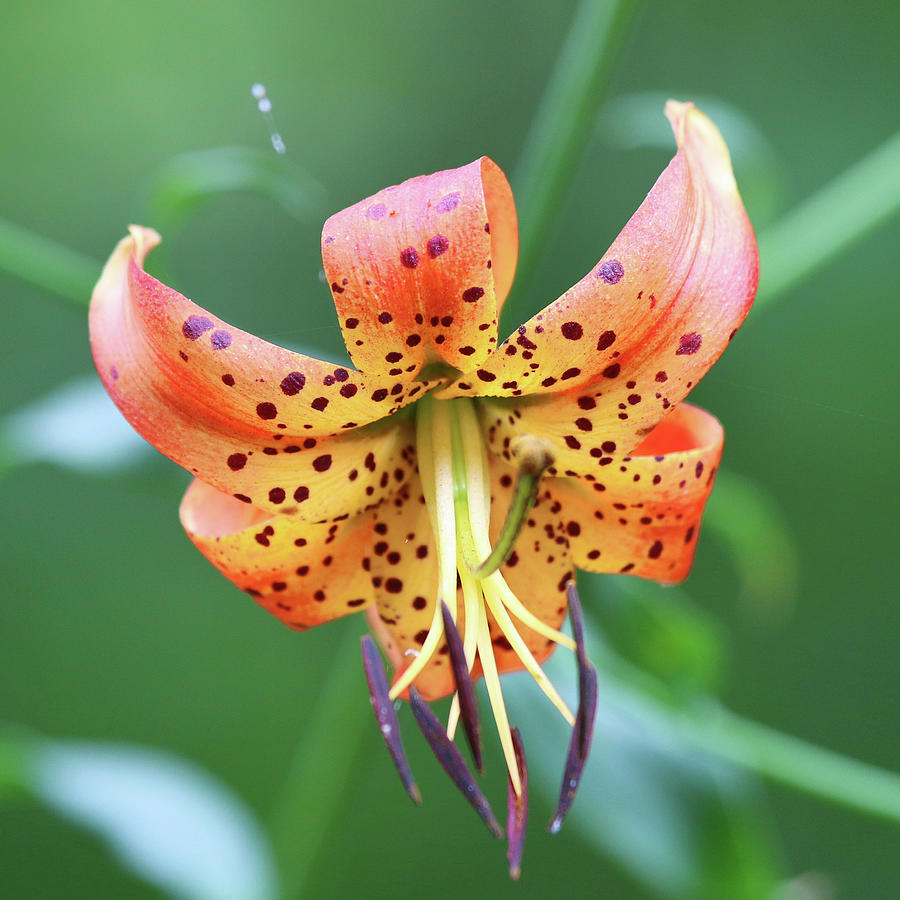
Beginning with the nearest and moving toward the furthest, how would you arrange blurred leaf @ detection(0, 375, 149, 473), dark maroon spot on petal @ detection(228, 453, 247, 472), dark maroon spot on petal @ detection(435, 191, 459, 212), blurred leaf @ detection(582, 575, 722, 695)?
dark maroon spot on petal @ detection(435, 191, 459, 212) < dark maroon spot on petal @ detection(228, 453, 247, 472) < blurred leaf @ detection(0, 375, 149, 473) < blurred leaf @ detection(582, 575, 722, 695)

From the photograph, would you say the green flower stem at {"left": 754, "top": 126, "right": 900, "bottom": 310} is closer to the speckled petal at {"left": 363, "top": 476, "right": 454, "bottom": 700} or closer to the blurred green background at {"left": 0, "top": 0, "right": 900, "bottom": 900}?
the speckled petal at {"left": 363, "top": 476, "right": 454, "bottom": 700}

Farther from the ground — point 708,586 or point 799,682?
point 708,586

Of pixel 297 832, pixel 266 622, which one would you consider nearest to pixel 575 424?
pixel 297 832

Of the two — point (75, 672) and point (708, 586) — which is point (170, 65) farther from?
point (708, 586)

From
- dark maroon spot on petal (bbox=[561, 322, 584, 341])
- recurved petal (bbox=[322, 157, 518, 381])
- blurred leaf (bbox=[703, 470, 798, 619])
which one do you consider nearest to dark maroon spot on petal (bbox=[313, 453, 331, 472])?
recurved petal (bbox=[322, 157, 518, 381])

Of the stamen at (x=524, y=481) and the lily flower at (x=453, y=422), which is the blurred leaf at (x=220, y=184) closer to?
the lily flower at (x=453, y=422)

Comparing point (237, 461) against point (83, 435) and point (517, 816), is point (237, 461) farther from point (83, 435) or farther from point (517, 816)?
point (83, 435)
